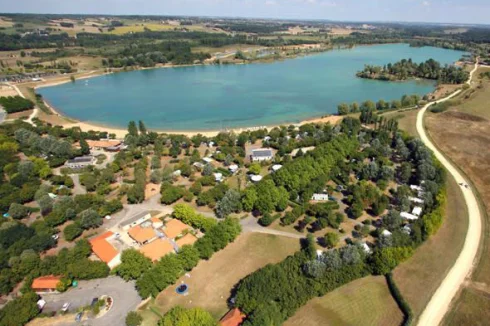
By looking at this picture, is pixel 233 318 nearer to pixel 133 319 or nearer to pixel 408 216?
pixel 133 319

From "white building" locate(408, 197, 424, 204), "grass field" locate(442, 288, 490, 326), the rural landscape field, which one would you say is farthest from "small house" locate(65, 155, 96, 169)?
"grass field" locate(442, 288, 490, 326)

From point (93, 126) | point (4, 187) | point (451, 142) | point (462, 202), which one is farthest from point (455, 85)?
point (4, 187)

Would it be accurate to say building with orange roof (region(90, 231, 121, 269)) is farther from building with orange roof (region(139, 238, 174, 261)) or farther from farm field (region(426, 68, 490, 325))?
farm field (region(426, 68, 490, 325))

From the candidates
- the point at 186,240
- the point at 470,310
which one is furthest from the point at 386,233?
the point at 186,240

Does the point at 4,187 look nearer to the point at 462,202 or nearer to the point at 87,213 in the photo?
the point at 87,213

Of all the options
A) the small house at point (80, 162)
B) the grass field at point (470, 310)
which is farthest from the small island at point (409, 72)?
the small house at point (80, 162)

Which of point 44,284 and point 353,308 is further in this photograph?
point 44,284
